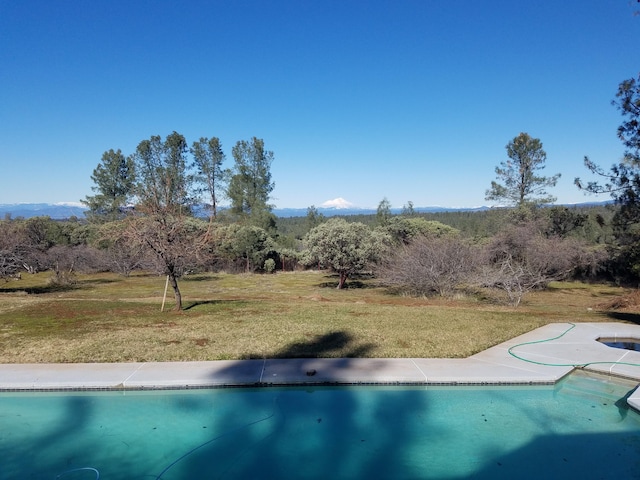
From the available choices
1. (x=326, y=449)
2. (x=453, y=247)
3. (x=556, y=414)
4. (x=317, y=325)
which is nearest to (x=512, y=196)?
(x=453, y=247)

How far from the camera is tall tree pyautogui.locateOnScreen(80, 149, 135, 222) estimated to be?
36.7 m

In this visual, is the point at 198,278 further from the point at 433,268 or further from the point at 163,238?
the point at 163,238

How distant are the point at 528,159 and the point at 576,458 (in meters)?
31.0

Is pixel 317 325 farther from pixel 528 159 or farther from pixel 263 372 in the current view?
pixel 528 159

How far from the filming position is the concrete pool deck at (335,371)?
582cm

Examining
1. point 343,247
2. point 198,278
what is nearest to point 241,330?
point 343,247

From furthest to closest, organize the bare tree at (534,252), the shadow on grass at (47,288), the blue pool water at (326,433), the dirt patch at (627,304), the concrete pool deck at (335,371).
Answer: the bare tree at (534,252), the shadow on grass at (47,288), the dirt patch at (627,304), the concrete pool deck at (335,371), the blue pool water at (326,433)

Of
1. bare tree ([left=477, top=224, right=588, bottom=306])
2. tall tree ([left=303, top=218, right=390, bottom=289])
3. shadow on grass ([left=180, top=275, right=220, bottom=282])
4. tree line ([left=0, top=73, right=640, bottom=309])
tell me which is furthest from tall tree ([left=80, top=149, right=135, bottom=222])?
bare tree ([left=477, top=224, right=588, bottom=306])

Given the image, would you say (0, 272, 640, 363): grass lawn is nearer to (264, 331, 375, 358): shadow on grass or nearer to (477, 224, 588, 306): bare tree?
(264, 331, 375, 358): shadow on grass

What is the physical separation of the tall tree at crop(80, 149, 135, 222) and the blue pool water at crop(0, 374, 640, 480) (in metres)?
35.2

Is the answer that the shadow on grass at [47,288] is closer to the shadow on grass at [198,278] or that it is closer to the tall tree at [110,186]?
the shadow on grass at [198,278]

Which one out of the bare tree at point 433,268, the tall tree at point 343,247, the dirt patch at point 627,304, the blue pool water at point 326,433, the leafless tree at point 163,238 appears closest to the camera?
the blue pool water at point 326,433

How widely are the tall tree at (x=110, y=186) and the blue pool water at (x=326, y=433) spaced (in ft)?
116

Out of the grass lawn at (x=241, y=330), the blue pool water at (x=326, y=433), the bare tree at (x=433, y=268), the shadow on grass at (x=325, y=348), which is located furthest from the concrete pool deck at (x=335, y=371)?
the bare tree at (x=433, y=268)
